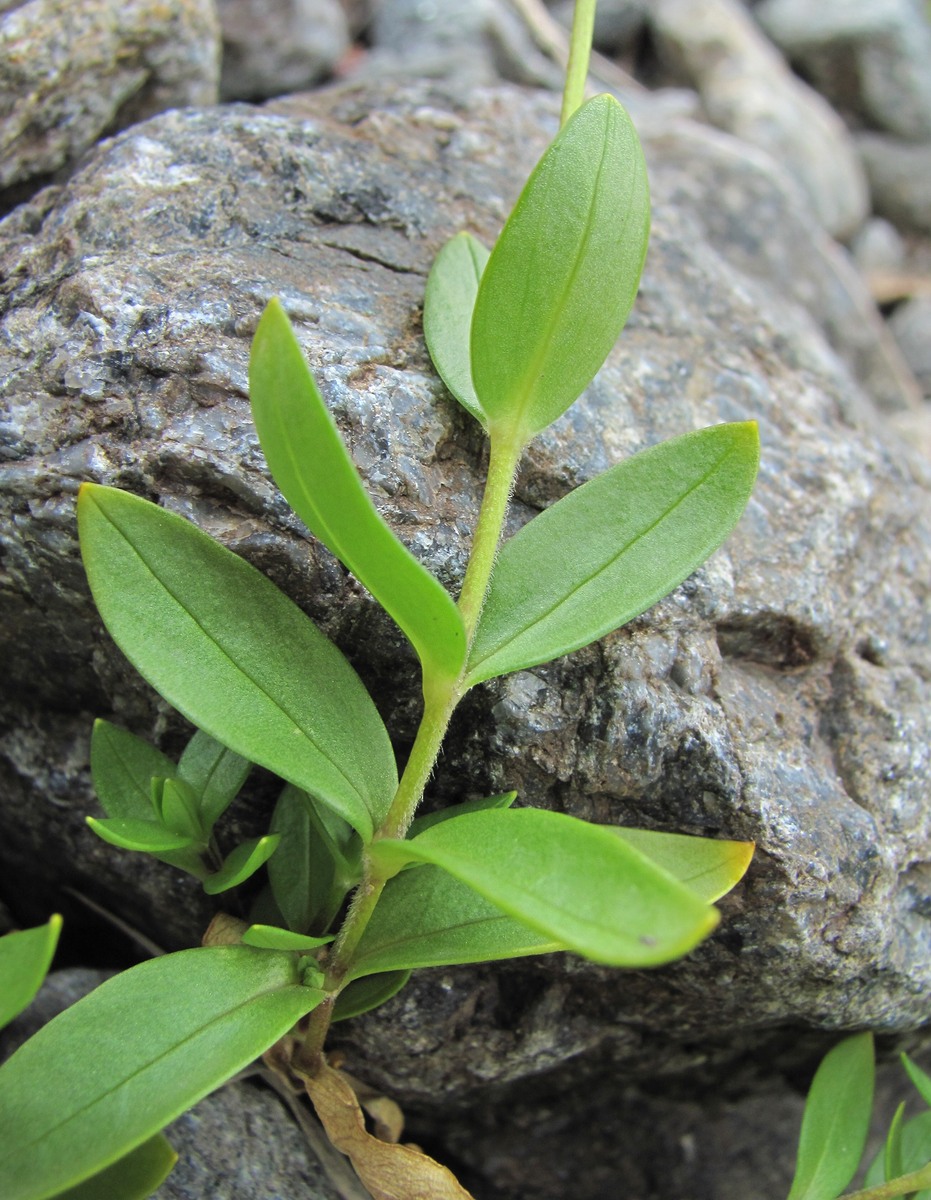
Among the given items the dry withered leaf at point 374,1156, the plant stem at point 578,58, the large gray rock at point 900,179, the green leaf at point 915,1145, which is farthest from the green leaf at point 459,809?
the large gray rock at point 900,179

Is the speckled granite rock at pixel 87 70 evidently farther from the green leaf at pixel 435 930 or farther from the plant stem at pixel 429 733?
the green leaf at pixel 435 930

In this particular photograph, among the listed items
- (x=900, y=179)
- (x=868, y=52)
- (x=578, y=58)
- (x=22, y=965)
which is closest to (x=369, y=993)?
(x=22, y=965)

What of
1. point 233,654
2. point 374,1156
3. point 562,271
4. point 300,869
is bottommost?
point 374,1156

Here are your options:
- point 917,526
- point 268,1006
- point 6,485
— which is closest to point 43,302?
point 6,485

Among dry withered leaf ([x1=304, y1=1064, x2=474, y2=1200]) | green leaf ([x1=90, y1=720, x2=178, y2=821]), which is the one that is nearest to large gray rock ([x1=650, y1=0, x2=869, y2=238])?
green leaf ([x1=90, y1=720, x2=178, y2=821])

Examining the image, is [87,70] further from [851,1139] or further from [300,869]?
[851,1139]

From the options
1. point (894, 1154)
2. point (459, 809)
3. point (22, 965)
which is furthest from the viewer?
point (894, 1154)

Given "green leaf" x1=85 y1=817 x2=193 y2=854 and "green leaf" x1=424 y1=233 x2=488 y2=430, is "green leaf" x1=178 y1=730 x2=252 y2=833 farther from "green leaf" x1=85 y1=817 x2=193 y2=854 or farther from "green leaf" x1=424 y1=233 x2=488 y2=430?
"green leaf" x1=424 y1=233 x2=488 y2=430
